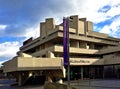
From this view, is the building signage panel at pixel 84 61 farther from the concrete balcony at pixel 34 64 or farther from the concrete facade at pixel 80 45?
the concrete balcony at pixel 34 64

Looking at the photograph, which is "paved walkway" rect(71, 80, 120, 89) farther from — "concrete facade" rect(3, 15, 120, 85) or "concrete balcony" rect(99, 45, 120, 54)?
"concrete balcony" rect(99, 45, 120, 54)

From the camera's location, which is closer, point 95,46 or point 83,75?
point 83,75

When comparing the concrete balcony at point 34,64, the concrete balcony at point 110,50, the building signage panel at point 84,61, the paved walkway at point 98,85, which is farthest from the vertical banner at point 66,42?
the concrete balcony at point 110,50

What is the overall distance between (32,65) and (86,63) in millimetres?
18394

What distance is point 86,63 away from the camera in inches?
2438

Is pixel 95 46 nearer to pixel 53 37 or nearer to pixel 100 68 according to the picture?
pixel 100 68

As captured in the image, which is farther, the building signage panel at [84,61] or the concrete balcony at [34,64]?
the building signage panel at [84,61]

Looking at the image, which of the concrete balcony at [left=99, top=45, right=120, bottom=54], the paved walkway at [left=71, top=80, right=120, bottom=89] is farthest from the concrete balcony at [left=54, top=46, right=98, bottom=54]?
the paved walkway at [left=71, top=80, right=120, bottom=89]

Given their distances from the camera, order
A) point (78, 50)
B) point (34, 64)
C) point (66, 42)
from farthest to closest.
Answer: point (78, 50) → point (34, 64) → point (66, 42)

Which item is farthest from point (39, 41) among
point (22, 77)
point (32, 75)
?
point (22, 77)

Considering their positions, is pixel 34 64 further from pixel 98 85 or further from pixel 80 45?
pixel 80 45

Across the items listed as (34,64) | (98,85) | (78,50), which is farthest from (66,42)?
(78,50)

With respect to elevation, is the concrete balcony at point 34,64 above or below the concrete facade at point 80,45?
below

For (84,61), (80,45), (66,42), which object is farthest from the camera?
(80,45)
